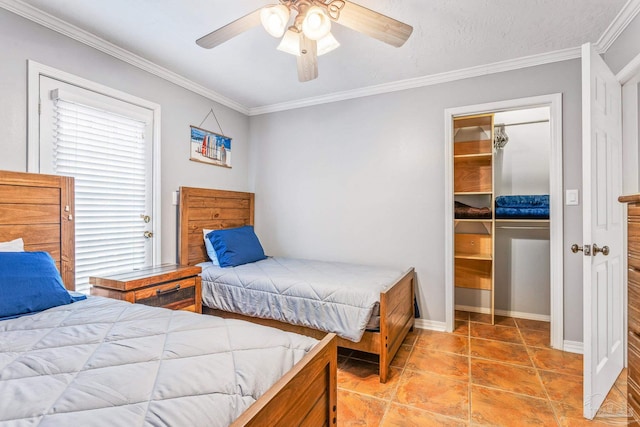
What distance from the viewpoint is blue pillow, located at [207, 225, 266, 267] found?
2.91 m

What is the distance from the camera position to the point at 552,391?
6.36ft

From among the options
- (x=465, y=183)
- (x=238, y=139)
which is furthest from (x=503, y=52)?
(x=238, y=139)

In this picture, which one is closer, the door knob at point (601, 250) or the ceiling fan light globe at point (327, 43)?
the door knob at point (601, 250)

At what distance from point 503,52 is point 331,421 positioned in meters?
2.82

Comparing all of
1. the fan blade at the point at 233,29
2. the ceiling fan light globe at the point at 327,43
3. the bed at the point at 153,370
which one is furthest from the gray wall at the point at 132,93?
the ceiling fan light globe at the point at 327,43

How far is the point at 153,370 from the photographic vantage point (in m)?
0.93

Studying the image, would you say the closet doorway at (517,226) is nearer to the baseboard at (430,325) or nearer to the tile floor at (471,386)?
the baseboard at (430,325)

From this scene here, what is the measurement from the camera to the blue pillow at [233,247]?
2907 millimetres

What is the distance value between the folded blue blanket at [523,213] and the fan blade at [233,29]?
290 centimetres

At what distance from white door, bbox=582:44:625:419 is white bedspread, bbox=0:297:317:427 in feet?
5.08

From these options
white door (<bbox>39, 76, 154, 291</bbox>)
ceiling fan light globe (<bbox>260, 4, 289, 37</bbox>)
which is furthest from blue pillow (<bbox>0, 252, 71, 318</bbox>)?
ceiling fan light globe (<bbox>260, 4, 289, 37</bbox>)

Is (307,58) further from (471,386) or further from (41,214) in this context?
(471,386)

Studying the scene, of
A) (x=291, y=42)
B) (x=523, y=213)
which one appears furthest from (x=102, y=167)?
(x=523, y=213)

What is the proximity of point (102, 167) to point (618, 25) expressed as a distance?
147 inches
